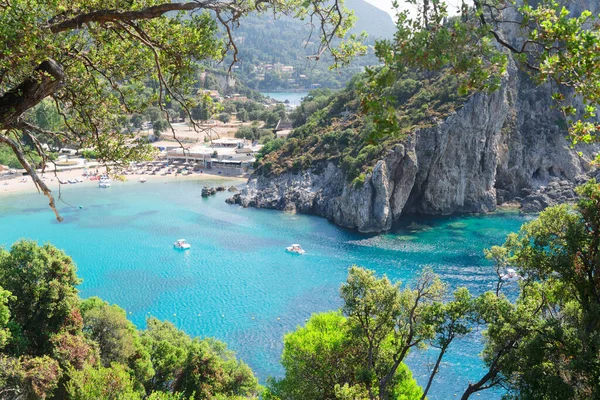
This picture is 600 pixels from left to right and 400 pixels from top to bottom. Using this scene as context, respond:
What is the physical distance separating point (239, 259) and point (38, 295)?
73.9 feet

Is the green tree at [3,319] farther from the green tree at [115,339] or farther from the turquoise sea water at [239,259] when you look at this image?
the turquoise sea water at [239,259]

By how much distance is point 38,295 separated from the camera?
1705 cm

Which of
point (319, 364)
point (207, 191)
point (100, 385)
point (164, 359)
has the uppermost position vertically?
point (207, 191)

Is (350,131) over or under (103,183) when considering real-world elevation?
over

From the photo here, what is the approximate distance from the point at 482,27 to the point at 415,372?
72.6 feet

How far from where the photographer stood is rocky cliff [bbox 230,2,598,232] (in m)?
49.2

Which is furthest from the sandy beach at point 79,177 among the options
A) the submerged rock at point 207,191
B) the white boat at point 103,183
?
the submerged rock at point 207,191

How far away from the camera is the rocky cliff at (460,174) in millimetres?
49188

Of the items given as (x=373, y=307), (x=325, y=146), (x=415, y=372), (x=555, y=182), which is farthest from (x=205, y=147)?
(x=373, y=307)

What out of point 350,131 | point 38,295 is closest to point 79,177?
point 350,131

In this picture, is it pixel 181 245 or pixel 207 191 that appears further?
pixel 207 191

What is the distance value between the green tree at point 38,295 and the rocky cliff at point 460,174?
33114 millimetres

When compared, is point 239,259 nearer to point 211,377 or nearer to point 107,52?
point 211,377

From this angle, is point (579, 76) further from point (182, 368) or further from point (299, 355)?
point (182, 368)
